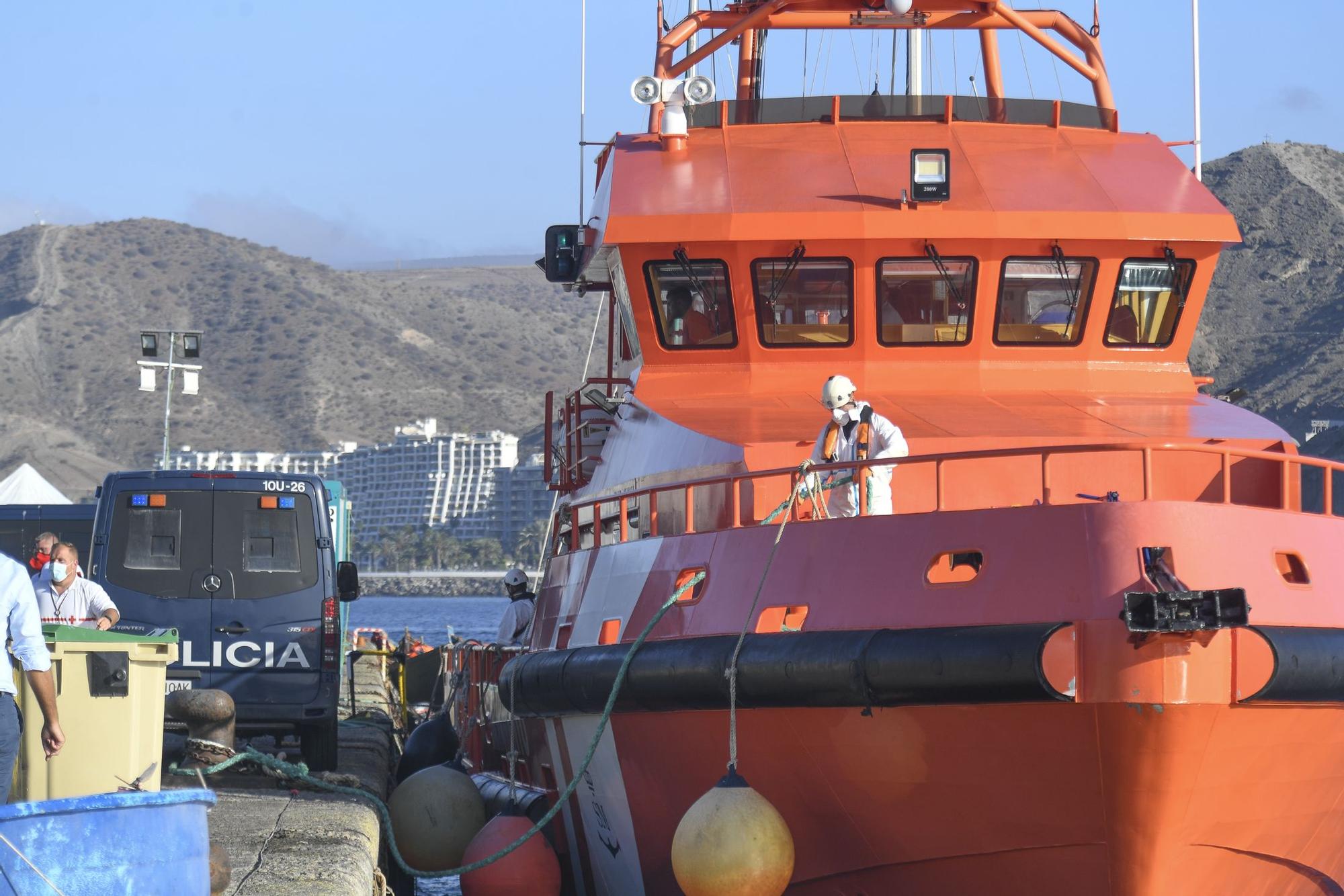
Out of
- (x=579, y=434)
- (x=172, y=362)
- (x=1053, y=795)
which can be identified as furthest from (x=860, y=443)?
(x=172, y=362)

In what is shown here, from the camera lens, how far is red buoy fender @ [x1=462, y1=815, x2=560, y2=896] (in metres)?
10.8

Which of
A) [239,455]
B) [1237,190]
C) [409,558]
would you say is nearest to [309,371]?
[409,558]

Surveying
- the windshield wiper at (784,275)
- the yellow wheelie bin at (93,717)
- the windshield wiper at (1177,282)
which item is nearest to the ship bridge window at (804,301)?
the windshield wiper at (784,275)

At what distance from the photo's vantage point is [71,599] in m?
10.7

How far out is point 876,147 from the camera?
11422mm

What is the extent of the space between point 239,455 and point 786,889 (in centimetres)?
13940

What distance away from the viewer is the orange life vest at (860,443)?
845 cm

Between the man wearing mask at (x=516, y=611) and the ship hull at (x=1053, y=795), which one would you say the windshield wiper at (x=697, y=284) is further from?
the man wearing mask at (x=516, y=611)

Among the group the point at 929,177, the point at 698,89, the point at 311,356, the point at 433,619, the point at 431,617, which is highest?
the point at 698,89

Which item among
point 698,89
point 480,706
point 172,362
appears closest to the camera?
point 698,89

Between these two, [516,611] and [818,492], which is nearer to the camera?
[818,492]

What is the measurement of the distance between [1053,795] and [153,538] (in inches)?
281

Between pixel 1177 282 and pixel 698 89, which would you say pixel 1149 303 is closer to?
pixel 1177 282

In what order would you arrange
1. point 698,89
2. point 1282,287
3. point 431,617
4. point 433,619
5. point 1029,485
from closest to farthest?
point 1029,485 → point 698,89 → point 1282,287 → point 433,619 → point 431,617
